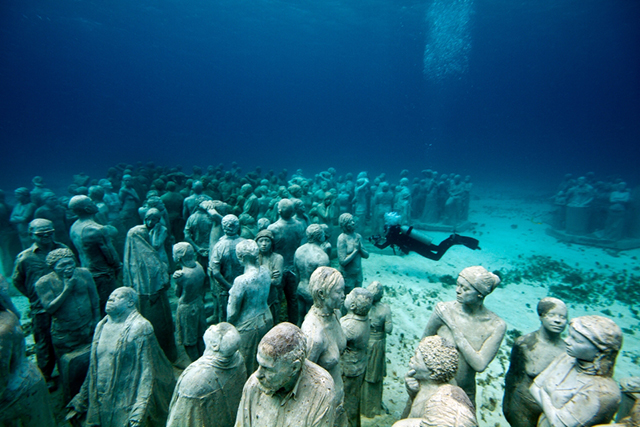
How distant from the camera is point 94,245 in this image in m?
5.10

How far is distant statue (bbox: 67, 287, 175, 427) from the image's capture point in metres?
2.97

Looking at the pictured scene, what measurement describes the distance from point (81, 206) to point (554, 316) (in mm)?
7508

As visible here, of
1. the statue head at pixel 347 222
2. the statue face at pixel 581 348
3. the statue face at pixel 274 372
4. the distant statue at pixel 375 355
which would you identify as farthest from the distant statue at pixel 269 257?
the statue face at pixel 581 348

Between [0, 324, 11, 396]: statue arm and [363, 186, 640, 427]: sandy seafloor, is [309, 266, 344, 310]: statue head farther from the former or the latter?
[0, 324, 11, 396]: statue arm

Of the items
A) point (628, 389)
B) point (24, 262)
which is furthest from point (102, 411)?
point (628, 389)

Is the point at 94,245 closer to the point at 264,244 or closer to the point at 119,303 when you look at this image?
the point at 119,303

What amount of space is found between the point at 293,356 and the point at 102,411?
295cm

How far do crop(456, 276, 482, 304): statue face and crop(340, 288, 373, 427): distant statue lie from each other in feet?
3.36

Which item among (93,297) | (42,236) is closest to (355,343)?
(93,297)

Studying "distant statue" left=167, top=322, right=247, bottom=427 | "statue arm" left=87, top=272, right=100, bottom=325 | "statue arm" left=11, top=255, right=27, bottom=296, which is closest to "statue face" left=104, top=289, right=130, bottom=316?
"distant statue" left=167, top=322, right=247, bottom=427

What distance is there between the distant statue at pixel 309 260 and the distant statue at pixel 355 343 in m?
1.73

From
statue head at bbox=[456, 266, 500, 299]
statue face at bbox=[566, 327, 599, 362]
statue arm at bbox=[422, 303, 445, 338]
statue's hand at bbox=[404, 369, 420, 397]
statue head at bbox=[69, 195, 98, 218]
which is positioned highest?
statue head at bbox=[69, 195, 98, 218]

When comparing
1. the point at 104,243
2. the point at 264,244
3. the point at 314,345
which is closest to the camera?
the point at 314,345

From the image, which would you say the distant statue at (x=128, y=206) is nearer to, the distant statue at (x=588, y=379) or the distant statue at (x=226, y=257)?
the distant statue at (x=226, y=257)
